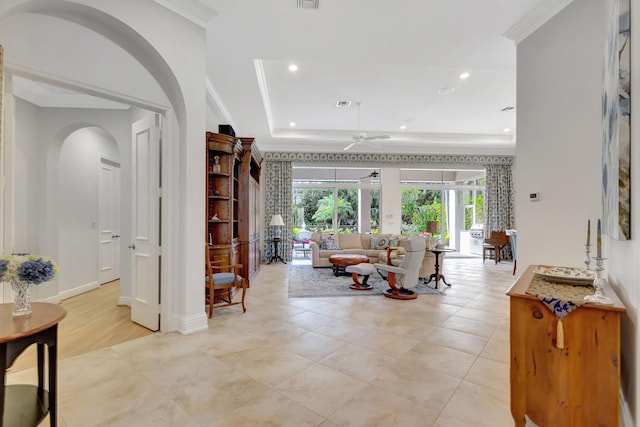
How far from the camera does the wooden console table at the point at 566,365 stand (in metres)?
1.33

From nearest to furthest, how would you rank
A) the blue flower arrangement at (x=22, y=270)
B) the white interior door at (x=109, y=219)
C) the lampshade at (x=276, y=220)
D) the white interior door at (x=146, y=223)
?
the blue flower arrangement at (x=22, y=270), the white interior door at (x=146, y=223), the white interior door at (x=109, y=219), the lampshade at (x=276, y=220)

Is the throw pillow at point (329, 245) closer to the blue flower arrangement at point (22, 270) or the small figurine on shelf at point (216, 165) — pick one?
the small figurine on shelf at point (216, 165)

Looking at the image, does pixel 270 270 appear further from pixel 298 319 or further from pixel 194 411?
pixel 194 411

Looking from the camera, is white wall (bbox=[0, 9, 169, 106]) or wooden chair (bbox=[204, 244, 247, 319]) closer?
white wall (bbox=[0, 9, 169, 106])

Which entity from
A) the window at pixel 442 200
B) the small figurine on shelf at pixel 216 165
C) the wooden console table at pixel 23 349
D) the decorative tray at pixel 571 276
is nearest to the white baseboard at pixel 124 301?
the small figurine on shelf at pixel 216 165

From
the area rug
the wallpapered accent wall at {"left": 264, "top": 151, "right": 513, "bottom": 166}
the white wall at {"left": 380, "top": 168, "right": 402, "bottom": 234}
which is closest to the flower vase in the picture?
the area rug

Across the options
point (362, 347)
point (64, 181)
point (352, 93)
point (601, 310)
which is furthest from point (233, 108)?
point (601, 310)

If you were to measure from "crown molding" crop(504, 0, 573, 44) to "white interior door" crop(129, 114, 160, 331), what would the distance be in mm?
3985

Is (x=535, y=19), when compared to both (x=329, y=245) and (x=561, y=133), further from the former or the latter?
(x=329, y=245)

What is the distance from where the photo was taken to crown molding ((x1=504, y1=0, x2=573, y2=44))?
2.80 m

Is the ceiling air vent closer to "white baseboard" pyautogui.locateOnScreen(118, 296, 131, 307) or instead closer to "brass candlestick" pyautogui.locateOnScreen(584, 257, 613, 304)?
"brass candlestick" pyautogui.locateOnScreen(584, 257, 613, 304)

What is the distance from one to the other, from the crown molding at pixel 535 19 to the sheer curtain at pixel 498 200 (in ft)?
20.8

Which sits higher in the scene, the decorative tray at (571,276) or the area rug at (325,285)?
the decorative tray at (571,276)

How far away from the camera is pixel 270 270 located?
689 cm
